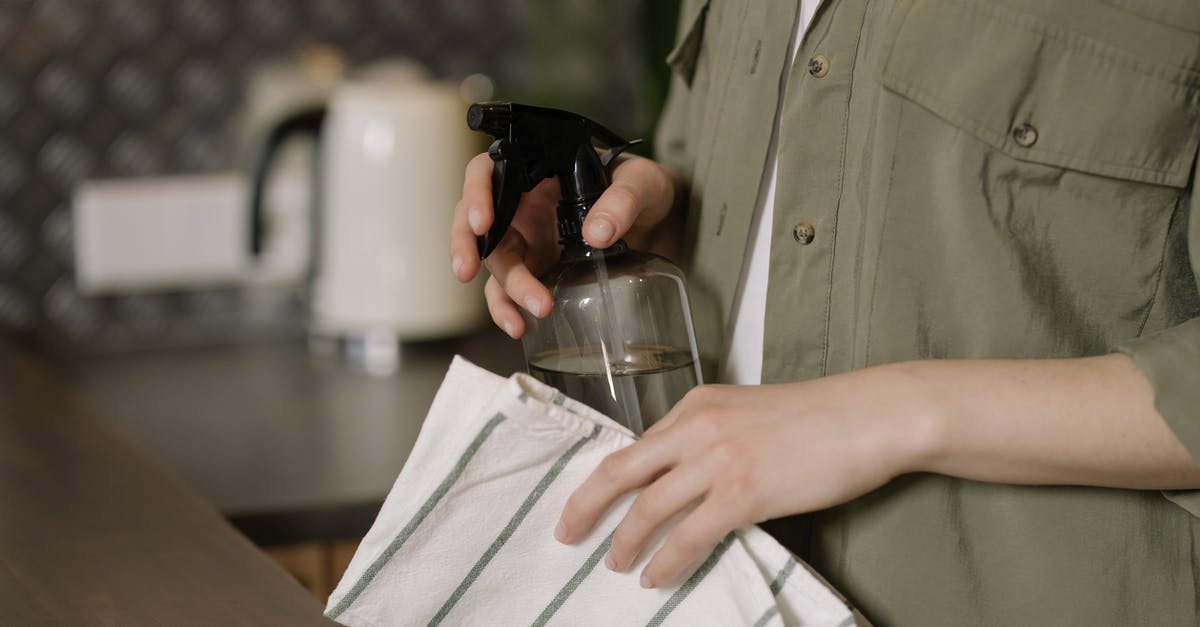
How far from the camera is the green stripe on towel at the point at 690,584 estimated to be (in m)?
0.61

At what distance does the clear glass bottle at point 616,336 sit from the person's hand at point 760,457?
4.4 inches

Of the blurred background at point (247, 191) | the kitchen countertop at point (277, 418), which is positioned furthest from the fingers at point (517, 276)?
the blurred background at point (247, 191)

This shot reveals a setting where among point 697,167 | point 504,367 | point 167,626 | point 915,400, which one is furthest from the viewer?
point 504,367

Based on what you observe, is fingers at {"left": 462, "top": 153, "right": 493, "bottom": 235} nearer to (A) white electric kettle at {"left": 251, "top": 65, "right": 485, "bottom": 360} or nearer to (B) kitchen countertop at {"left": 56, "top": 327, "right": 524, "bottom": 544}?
(B) kitchen countertop at {"left": 56, "top": 327, "right": 524, "bottom": 544}

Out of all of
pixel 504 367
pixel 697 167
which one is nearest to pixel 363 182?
pixel 504 367

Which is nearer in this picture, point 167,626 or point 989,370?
point 989,370

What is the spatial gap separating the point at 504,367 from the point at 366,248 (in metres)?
0.23

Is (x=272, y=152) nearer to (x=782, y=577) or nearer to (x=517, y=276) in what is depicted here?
(x=517, y=276)

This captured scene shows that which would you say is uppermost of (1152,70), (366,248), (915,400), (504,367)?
(1152,70)

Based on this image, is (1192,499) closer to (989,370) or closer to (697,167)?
(989,370)

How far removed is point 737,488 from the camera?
1.89 feet

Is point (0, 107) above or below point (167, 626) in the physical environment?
above

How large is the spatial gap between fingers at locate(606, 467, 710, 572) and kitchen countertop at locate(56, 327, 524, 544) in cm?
59

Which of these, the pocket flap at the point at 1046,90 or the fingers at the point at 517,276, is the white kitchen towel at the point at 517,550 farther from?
the pocket flap at the point at 1046,90
